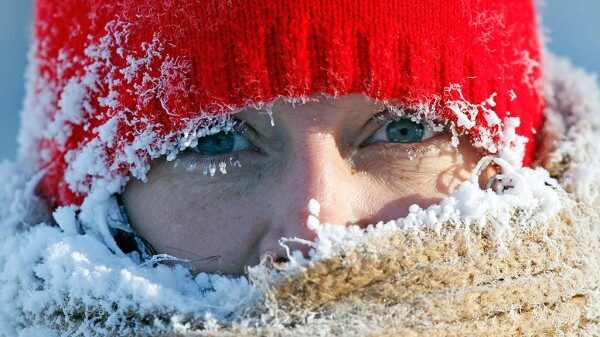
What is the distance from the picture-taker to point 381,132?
135 cm

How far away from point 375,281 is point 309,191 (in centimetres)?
18

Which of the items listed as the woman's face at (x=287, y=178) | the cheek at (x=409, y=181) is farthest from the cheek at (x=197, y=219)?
the cheek at (x=409, y=181)

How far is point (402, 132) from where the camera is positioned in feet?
4.47

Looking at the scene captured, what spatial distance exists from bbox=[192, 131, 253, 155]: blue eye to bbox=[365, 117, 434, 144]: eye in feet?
0.72

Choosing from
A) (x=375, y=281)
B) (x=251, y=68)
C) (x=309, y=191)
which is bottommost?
(x=375, y=281)

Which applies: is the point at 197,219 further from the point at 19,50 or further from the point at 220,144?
the point at 19,50

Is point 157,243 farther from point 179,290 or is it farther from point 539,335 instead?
point 539,335

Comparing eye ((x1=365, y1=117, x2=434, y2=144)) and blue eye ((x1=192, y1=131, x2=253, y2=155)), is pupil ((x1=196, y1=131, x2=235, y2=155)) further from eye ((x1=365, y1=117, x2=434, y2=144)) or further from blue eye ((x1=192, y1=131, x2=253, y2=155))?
→ eye ((x1=365, y1=117, x2=434, y2=144))

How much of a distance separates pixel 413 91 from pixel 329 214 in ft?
0.81

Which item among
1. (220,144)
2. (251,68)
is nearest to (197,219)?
(220,144)

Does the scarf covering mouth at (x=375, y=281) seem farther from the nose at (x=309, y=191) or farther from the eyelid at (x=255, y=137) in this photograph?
the eyelid at (x=255, y=137)

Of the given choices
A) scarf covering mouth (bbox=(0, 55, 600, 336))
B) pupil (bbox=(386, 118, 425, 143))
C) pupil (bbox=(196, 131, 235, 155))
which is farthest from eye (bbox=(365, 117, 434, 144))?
pupil (bbox=(196, 131, 235, 155))

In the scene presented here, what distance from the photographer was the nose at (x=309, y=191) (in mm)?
1212

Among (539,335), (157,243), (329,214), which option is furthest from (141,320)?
(539,335)
